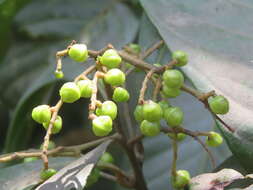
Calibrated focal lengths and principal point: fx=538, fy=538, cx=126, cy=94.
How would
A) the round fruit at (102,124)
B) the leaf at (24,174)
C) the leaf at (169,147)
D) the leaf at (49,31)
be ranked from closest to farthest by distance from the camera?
1. the round fruit at (102,124)
2. the leaf at (24,174)
3. the leaf at (169,147)
4. the leaf at (49,31)

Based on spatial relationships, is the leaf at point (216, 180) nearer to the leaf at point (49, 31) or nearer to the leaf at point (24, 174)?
the leaf at point (24, 174)

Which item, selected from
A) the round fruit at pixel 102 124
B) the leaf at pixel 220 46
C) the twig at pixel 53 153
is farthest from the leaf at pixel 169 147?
the round fruit at pixel 102 124

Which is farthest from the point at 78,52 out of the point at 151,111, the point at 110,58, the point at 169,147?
the point at 169,147

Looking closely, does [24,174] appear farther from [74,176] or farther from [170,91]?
[170,91]

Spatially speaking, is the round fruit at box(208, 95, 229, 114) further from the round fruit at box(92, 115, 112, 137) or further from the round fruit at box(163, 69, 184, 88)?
the round fruit at box(92, 115, 112, 137)

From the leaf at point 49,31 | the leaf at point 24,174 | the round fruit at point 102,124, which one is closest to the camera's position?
the round fruit at point 102,124

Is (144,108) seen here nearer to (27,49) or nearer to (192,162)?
(192,162)

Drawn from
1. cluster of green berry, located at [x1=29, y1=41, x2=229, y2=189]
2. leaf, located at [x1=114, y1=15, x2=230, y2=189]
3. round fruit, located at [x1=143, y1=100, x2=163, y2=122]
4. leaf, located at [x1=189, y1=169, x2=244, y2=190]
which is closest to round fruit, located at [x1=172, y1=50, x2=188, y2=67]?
cluster of green berry, located at [x1=29, y1=41, x2=229, y2=189]
